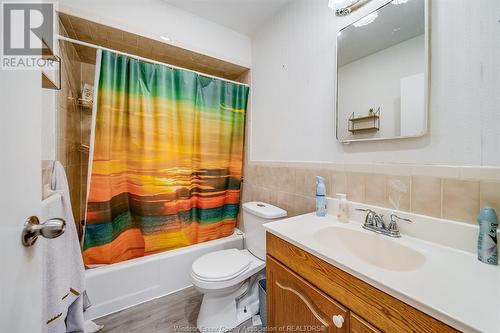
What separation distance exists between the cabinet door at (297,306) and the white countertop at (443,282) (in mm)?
154

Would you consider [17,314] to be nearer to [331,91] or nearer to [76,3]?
[331,91]

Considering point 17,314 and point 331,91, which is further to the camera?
point 331,91

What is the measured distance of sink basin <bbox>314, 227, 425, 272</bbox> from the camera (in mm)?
783

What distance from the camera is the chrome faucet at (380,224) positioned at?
34.8 inches

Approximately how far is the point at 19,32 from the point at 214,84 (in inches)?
58.5

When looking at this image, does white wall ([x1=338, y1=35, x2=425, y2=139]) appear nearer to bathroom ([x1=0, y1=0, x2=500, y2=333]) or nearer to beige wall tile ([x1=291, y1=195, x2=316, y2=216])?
bathroom ([x1=0, y1=0, x2=500, y2=333])

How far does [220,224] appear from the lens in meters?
1.94

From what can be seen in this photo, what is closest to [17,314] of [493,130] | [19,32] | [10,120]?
[10,120]

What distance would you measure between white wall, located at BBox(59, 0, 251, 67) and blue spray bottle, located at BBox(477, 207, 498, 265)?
1906mm

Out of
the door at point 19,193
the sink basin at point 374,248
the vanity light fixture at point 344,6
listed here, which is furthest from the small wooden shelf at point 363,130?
the door at point 19,193

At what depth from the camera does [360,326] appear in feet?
1.98

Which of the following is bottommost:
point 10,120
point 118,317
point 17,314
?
point 118,317

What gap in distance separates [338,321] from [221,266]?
2.63 feet

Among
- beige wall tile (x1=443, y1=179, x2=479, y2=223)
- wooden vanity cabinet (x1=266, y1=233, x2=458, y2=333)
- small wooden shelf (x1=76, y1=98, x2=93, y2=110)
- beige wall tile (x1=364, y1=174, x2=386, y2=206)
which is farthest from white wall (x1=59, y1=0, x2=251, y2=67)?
beige wall tile (x1=443, y1=179, x2=479, y2=223)
